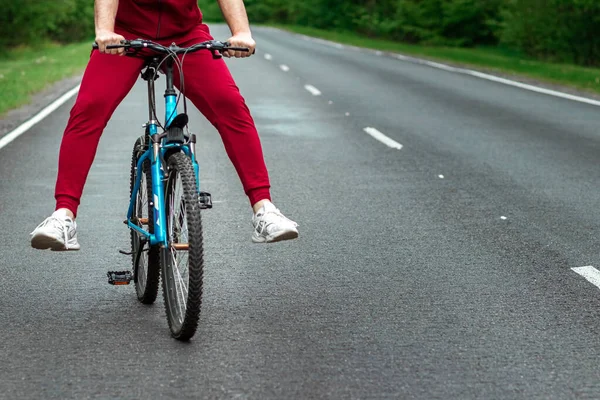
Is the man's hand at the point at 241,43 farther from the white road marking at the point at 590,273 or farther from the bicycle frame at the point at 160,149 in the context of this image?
the white road marking at the point at 590,273

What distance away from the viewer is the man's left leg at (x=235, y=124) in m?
4.68

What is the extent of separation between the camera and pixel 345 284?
5.59 metres

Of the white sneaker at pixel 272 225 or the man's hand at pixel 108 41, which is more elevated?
the man's hand at pixel 108 41

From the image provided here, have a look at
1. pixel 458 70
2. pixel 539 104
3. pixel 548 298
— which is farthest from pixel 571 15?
pixel 548 298

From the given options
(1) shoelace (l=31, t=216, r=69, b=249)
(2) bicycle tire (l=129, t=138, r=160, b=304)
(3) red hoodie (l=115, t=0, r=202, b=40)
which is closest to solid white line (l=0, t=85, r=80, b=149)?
(2) bicycle tire (l=129, t=138, r=160, b=304)

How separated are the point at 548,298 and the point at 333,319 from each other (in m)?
1.12

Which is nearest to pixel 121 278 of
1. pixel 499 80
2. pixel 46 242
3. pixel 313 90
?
pixel 46 242

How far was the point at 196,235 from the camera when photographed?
4262 millimetres

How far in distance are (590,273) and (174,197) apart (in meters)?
2.47

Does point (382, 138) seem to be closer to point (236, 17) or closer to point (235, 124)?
point (236, 17)

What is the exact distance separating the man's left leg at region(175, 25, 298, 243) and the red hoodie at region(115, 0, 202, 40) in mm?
200

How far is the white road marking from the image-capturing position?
5633 millimetres

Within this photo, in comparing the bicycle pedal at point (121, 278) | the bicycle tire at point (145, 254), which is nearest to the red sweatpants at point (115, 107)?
the bicycle tire at point (145, 254)

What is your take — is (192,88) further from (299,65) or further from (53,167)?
(299,65)
